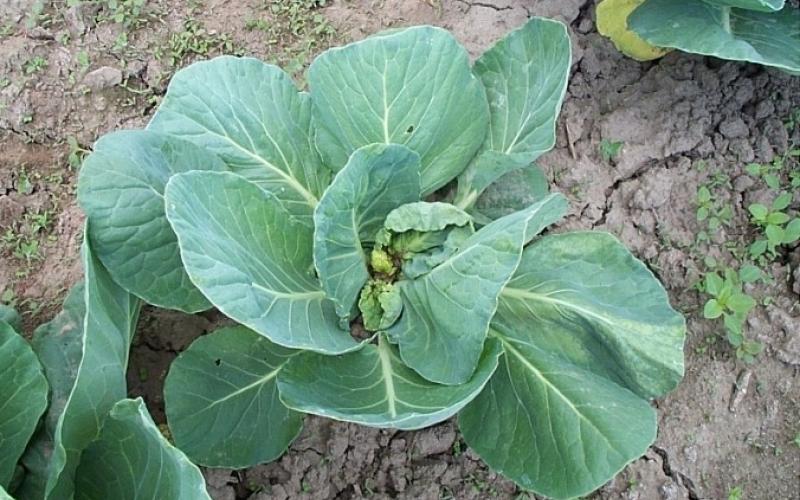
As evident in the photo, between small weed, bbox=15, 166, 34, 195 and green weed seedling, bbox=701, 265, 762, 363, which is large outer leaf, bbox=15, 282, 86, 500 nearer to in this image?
small weed, bbox=15, 166, 34, 195

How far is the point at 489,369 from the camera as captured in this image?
1.81m

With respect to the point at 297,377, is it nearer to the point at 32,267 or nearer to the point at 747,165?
the point at 32,267

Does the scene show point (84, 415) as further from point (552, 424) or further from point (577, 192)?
point (577, 192)

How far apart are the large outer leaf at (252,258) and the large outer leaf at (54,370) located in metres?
0.45

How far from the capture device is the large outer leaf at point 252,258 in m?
1.58

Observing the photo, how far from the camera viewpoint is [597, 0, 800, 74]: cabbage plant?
7.02 ft

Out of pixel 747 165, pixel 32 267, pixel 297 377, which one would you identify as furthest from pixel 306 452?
pixel 747 165

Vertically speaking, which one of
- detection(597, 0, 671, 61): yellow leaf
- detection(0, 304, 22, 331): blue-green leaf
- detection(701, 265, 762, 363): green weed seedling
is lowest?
detection(701, 265, 762, 363): green weed seedling

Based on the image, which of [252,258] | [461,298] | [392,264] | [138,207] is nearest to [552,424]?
[461,298]

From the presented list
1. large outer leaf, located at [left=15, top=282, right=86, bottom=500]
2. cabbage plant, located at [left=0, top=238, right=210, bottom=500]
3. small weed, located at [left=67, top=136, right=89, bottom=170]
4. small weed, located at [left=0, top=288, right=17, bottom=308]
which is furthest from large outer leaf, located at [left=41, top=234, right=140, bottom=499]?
small weed, located at [left=67, top=136, right=89, bottom=170]

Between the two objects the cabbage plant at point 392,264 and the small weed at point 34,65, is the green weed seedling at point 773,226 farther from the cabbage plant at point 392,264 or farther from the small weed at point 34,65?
the small weed at point 34,65

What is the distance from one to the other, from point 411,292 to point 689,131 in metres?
1.02

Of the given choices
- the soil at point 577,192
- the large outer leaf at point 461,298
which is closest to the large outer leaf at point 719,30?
the soil at point 577,192

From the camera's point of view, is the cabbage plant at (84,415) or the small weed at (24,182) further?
the small weed at (24,182)
